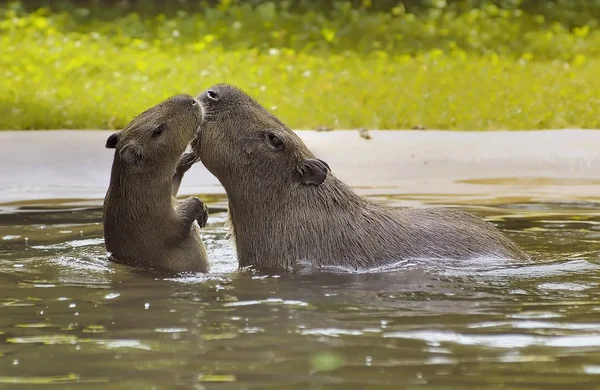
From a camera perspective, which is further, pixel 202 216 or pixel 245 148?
pixel 202 216

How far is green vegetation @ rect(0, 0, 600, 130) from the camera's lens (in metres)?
13.1

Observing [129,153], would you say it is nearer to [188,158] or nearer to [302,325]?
[188,158]

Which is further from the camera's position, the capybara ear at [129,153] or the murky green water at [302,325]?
the capybara ear at [129,153]

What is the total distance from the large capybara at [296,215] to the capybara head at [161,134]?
0.26 ft

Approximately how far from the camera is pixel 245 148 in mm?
6164

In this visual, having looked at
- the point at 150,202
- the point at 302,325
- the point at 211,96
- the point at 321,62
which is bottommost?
the point at 302,325

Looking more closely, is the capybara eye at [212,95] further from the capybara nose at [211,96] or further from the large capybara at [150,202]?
the large capybara at [150,202]

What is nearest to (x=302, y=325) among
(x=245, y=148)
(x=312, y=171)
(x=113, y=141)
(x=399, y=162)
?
(x=312, y=171)

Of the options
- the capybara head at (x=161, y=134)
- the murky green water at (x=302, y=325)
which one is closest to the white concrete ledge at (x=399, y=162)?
the murky green water at (x=302, y=325)

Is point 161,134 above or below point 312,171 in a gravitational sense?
above

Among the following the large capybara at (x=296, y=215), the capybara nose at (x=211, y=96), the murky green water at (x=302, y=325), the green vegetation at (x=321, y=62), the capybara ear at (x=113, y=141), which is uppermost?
the green vegetation at (x=321, y=62)

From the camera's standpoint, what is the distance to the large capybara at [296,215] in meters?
6.09

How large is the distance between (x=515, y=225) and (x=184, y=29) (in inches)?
430

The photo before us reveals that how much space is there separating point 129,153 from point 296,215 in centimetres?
100
